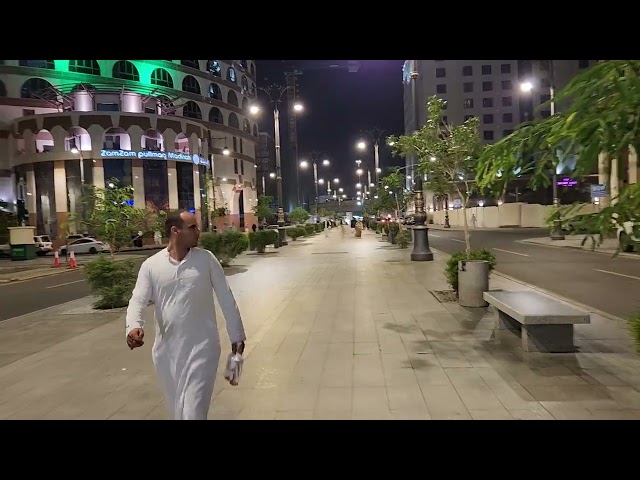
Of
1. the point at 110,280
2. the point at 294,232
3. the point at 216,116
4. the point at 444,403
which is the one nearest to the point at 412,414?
the point at 444,403

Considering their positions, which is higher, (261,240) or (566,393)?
(261,240)

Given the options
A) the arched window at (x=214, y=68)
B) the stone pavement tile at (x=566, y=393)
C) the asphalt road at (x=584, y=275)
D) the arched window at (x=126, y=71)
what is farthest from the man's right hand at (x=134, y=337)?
the arched window at (x=214, y=68)

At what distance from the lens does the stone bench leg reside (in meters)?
6.07

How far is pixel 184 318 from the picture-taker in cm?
334

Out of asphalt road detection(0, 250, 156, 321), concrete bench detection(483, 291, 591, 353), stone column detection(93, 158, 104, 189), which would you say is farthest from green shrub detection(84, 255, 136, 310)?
stone column detection(93, 158, 104, 189)

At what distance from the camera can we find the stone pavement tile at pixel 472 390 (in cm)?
442

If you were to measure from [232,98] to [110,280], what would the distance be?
6697 centimetres

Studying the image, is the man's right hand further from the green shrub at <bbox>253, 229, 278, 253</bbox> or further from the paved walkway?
the green shrub at <bbox>253, 229, 278, 253</bbox>

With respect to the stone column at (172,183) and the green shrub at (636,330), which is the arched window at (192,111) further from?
the green shrub at (636,330)

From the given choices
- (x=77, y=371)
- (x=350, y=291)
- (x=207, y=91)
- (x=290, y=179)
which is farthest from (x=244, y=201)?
(x=77, y=371)

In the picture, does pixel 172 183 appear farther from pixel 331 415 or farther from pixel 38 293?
pixel 331 415

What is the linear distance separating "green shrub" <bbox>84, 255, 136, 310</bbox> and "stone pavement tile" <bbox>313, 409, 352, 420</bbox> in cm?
773

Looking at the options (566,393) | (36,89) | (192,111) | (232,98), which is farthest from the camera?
(232,98)

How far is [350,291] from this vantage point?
11766 mm
